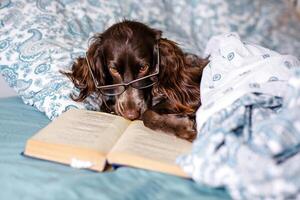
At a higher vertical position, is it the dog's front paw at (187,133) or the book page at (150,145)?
the book page at (150,145)

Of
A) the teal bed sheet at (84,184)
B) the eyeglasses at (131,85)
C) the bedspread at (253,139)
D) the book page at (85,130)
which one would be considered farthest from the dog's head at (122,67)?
the teal bed sheet at (84,184)

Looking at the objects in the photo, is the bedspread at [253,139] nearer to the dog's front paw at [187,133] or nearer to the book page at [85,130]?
the dog's front paw at [187,133]

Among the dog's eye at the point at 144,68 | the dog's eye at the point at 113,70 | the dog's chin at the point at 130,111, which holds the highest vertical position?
the dog's eye at the point at 144,68

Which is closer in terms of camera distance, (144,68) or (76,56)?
(144,68)

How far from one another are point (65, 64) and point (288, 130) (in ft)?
Result: 2.96

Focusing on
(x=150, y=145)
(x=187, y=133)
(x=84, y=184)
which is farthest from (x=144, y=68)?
(x=84, y=184)

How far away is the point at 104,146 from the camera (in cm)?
108

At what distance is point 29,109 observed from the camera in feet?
5.20

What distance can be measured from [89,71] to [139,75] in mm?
178

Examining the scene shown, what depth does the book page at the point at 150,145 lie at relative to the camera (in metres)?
1.03

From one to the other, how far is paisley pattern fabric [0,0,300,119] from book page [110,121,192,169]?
1.71 ft

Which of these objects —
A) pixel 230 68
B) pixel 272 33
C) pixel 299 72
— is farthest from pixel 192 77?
pixel 299 72

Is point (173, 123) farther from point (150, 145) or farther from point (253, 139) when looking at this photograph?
point (253, 139)

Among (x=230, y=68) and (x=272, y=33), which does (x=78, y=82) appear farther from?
(x=272, y=33)
